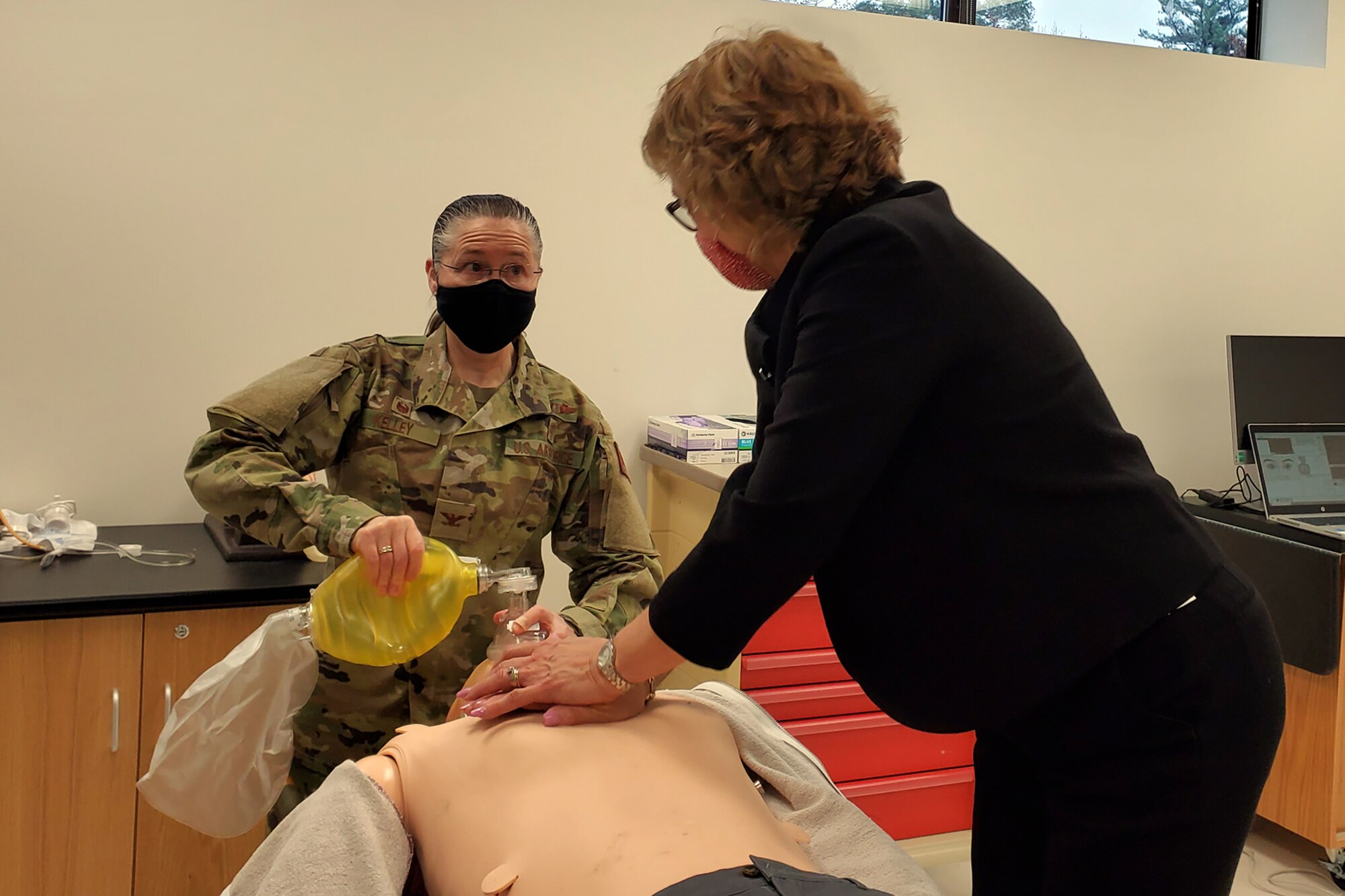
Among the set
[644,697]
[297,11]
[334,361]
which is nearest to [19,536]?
[334,361]

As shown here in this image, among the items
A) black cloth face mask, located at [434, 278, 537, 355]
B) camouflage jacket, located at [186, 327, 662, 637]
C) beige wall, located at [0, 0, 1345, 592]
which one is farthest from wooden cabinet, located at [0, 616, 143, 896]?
black cloth face mask, located at [434, 278, 537, 355]

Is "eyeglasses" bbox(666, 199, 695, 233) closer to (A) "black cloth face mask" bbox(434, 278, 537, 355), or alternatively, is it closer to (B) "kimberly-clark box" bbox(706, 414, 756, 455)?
(A) "black cloth face mask" bbox(434, 278, 537, 355)

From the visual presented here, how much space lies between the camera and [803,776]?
141 centimetres

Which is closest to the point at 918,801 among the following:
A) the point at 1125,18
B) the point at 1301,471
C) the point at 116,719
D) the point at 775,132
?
the point at 1301,471

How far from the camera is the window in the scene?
338cm

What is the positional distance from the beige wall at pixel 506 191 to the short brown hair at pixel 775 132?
1722 millimetres

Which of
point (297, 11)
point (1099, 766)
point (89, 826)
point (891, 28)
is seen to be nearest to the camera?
point (1099, 766)

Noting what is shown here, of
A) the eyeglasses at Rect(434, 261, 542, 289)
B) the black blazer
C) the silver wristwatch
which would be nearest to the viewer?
the black blazer

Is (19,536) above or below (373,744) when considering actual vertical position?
above

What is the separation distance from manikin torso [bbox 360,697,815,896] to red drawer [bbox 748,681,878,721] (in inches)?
43.7

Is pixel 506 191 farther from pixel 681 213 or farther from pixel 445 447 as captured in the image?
pixel 681 213

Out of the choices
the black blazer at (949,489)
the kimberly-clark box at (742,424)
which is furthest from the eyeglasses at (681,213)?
the kimberly-clark box at (742,424)

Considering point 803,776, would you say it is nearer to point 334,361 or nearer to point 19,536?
point 334,361

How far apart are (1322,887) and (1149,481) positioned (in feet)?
7.81
